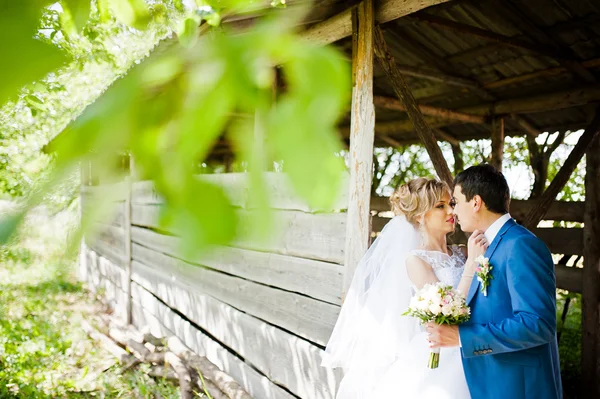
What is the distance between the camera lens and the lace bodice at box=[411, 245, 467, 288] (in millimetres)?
3004

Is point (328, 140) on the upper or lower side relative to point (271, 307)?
upper

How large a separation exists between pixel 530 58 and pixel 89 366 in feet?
19.9

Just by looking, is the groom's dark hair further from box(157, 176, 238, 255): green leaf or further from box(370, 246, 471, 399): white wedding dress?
box(157, 176, 238, 255): green leaf

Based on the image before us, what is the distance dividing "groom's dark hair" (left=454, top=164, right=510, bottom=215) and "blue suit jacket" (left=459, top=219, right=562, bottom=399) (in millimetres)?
127

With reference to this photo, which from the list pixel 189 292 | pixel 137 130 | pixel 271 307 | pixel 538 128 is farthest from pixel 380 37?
pixel 538 128

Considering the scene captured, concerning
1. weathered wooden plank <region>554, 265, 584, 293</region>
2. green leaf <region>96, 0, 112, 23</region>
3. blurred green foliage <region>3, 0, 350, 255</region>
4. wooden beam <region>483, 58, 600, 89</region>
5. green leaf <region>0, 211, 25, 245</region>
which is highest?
wooden beam <region>483, 58, 600, 89</region>

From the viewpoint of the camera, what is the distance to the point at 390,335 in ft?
10.1

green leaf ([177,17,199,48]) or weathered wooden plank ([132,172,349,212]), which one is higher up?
green leaf ([177,17,199,48])

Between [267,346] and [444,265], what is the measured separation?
6.85ft

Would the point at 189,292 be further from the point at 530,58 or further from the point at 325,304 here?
the point at 530,58

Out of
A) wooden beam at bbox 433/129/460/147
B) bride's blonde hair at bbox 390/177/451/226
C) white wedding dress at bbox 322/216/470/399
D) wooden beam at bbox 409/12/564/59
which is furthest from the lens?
wooden beam at bbox 433/129/460/147

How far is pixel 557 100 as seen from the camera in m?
6.01

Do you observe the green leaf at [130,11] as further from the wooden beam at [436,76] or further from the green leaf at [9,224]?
the wooden beam at [436,76]

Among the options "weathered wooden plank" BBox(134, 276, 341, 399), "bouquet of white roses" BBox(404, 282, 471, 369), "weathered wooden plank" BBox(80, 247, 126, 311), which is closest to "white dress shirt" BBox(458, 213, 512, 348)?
"bouquet of white roses" BBox(404, 282, 471, 369)
